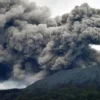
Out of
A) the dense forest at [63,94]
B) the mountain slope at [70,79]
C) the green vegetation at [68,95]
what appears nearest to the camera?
the green vegetation at [68,95]

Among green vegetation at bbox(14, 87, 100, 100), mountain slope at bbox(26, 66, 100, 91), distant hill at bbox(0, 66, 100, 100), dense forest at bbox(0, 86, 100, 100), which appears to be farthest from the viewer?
mountain slope at bbox(26, 66, 100, 91)

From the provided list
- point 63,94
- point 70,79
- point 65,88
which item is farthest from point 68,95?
point 70,79

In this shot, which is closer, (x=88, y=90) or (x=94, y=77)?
(x=88, y=90)

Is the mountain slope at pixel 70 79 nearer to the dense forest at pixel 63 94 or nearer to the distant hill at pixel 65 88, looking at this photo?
the distant hill at pixel 65 88

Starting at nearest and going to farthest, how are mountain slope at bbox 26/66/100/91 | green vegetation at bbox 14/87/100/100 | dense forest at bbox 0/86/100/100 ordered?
green vegetation at bbox 14/87/100/100, dense forest at bbox 0/86/100/100, mountain slope at bbox 26/66/100/91

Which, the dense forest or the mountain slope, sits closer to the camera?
the dense forest

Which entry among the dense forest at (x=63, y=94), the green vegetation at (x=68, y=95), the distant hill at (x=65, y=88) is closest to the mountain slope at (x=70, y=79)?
the distant hill at (x=65, y=88)

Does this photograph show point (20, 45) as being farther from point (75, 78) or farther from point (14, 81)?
point (75, 78)

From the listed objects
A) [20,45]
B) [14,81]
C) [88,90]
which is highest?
[20,45]

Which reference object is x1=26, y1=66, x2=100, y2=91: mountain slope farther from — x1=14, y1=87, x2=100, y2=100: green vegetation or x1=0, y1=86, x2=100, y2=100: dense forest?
x1=14, y1=87, x2=100, y2=100: green vegetation

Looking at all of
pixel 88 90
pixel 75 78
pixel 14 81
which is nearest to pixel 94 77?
pixel 75 78

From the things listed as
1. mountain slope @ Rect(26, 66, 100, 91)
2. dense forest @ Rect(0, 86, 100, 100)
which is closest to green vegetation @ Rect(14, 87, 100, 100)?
dense forest @ Rect(0, 86, 100, 100)
